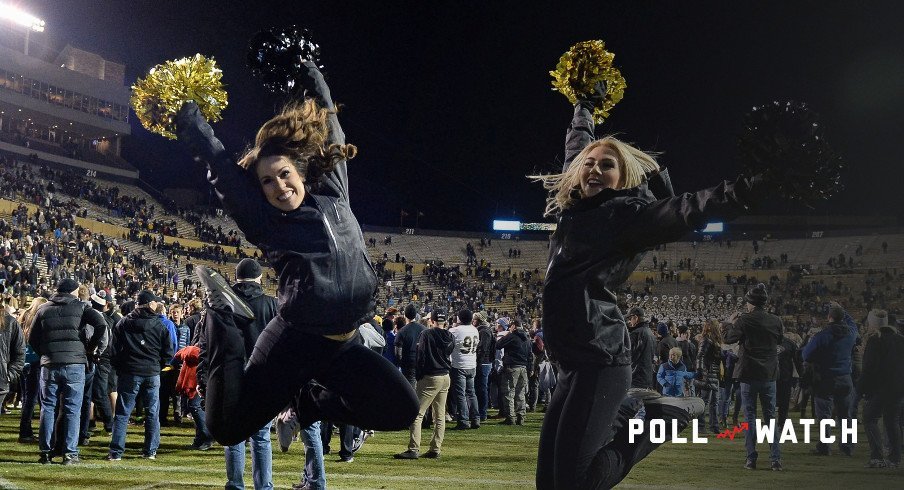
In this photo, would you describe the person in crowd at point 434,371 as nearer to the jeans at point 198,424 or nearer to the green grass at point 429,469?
the green grass at point 429,469

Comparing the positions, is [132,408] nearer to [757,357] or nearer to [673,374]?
[757,357]

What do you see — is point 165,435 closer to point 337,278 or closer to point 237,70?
point 337,278

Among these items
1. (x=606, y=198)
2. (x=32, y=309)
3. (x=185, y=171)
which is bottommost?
(x=32, y=309)

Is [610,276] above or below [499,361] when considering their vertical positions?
above

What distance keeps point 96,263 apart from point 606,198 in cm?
3350

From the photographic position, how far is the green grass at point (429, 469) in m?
8.17

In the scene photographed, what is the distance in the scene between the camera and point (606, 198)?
13.2ft

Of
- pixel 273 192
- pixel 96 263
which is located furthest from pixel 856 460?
pixel 96 263

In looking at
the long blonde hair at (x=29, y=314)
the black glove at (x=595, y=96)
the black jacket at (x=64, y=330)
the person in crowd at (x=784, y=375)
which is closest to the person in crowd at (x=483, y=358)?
the person in crowd at (x=784, y=375)

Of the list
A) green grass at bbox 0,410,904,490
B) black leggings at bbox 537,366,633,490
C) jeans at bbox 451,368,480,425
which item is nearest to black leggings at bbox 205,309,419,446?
black leggings at bbox 537,366,633,490

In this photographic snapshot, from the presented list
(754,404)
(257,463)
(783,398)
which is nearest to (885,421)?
(783,398)

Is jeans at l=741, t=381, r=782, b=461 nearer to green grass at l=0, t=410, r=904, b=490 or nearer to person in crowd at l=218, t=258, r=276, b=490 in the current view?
green grass at l=0, t=410, r=904, b=490

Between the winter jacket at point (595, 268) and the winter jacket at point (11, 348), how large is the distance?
6.29 meters

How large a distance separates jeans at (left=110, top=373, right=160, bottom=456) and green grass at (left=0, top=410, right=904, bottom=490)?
0.21 m
